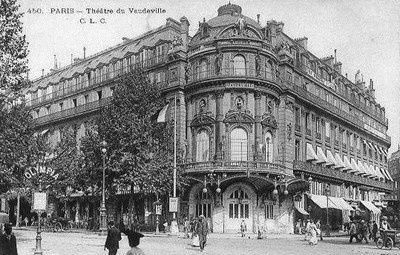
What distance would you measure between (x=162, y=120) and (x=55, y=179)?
12803 millimetres

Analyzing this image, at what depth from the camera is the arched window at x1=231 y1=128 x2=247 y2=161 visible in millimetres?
42969

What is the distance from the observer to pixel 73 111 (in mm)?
59062

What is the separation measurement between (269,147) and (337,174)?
14.0 meters

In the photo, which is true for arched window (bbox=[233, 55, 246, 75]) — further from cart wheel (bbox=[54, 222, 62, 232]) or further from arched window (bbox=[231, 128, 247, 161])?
cart wheel (bbox=[54, 222, 62, 232])

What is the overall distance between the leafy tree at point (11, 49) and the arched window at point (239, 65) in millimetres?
21809

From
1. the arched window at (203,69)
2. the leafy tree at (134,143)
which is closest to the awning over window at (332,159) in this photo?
the arched window at (203,69)

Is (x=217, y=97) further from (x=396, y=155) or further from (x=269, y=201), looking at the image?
(x=396, y=155)

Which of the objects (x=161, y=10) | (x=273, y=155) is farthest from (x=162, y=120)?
(x=161, y=10)

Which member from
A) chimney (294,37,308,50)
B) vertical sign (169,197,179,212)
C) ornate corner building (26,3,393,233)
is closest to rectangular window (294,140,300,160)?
ornate corner building (26,3,393,233)

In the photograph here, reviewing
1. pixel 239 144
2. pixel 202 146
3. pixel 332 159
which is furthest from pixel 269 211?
pixel 332 159

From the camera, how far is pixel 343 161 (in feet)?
194

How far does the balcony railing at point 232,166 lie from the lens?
41.2 meters

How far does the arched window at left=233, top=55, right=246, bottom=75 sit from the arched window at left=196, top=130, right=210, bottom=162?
5812 mm

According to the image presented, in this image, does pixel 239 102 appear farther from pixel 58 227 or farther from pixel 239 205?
pixel 58 227
